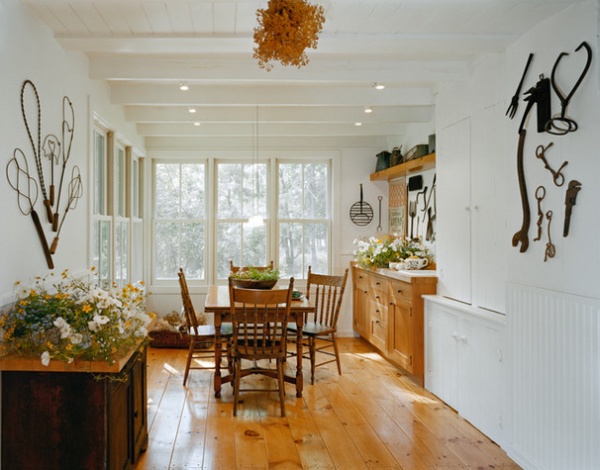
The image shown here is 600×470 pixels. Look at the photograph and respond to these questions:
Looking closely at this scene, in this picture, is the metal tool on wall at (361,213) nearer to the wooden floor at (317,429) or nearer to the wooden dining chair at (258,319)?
the wooden floor at (317,429)

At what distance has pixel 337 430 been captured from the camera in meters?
3.63

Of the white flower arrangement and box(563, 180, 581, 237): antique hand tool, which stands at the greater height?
box(563, 180, 581, 237): antique hand tool

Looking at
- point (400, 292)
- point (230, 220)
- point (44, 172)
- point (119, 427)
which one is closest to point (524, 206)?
point (400, 292)

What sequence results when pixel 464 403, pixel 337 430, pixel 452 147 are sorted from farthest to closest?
pixel 452 147 → pixel 464 403 → pixel 337 430

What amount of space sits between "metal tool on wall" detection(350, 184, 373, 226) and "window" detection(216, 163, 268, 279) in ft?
3.83

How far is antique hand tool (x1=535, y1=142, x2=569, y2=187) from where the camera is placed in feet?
8.98

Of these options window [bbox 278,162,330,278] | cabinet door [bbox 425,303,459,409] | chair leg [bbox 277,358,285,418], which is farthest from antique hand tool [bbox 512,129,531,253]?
window [bbox 278,162,330,278]

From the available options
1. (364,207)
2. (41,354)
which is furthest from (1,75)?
(364,207)

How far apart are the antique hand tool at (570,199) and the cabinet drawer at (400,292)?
206 cm

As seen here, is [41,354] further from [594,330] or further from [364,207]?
[364,207]

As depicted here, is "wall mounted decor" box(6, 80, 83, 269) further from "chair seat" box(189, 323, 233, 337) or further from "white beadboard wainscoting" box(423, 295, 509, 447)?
"white beadboard wainscoting" box(423, 295, 509, 447)

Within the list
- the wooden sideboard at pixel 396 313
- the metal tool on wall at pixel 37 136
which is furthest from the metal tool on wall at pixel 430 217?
the metal tool on wall at pixel 37 136

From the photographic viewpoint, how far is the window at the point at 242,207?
22.6 ft

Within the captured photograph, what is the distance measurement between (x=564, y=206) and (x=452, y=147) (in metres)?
1.71
